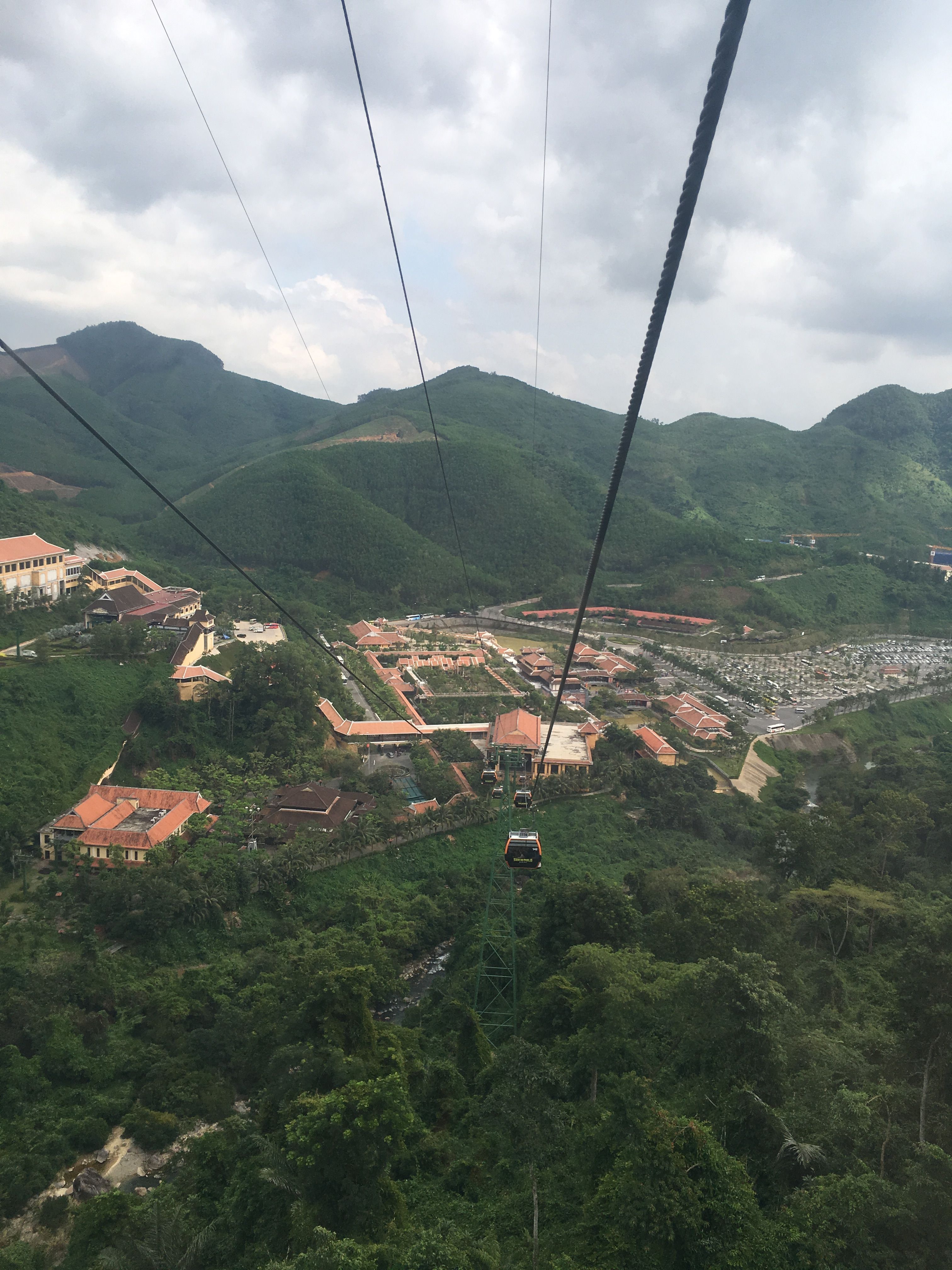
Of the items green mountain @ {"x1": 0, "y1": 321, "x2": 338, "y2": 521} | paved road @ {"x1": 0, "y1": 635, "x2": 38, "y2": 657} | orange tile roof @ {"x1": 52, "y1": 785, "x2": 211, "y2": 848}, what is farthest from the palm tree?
green mountain @ {"x1": 0, "y1": 321, "x2": 338, "y2": 521}

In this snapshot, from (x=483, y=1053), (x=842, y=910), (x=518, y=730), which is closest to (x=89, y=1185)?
(x=483, y=1053)

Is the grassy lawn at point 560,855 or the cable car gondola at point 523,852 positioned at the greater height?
the cable car gondola at point 523,852

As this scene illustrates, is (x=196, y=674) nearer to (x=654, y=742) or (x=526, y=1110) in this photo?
(x=654, y=742)

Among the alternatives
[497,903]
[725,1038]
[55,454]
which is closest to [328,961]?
[497,903]

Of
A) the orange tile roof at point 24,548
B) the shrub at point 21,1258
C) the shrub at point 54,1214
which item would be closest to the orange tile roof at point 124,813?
the shrub at point 54,1214

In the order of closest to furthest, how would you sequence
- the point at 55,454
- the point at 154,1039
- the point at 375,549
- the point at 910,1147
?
the point at 910,1147, the point at 154,1039, the point at 375,549, the point at 55,454

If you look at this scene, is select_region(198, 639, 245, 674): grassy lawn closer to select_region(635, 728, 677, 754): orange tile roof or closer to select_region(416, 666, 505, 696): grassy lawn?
select_region(416, 666, 505, 696): grassy lawn

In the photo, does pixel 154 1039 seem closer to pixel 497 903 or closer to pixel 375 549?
pixel 497 903

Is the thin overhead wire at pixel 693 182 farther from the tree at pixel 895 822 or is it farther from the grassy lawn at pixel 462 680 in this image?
the grassy lawn at pixel 462 680
